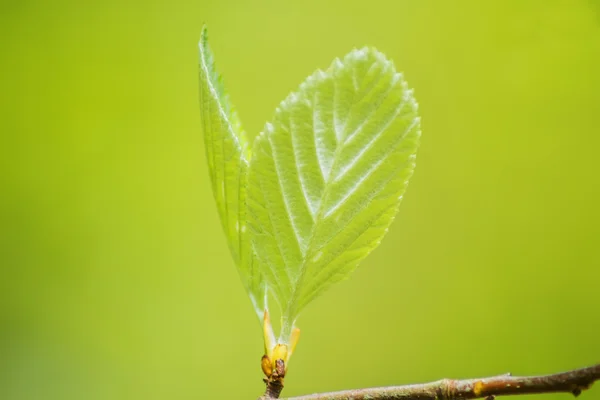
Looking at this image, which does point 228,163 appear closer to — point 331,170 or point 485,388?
point 331,170

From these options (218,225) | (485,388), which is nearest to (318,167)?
(485,388)

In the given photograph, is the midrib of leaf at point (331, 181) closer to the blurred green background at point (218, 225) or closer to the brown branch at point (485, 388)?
the brown branch at point (485, 388)

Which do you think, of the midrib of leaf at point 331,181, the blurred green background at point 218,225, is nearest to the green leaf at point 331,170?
the midrib of leaf at point 331,181

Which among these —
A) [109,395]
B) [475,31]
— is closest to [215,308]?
[109,395]

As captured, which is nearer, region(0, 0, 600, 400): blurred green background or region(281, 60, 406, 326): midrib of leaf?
region(281, 60, 406, 326): midrib of leaf

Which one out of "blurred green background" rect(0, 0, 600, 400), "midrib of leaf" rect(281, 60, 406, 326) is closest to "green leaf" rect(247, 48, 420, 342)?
"midrib of leaf" rect(281, 60, 406, 326)

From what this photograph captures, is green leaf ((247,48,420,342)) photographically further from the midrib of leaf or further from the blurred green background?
the blurred green background

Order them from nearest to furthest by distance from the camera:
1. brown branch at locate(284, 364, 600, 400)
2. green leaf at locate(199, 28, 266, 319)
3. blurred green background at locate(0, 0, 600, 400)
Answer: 1. brown branch at locate(284, 364, 600, 400)
2. green leaf at locate(199, 28, 266, 319)
3. blurred green background at locate(0, 0, 600, 400)
